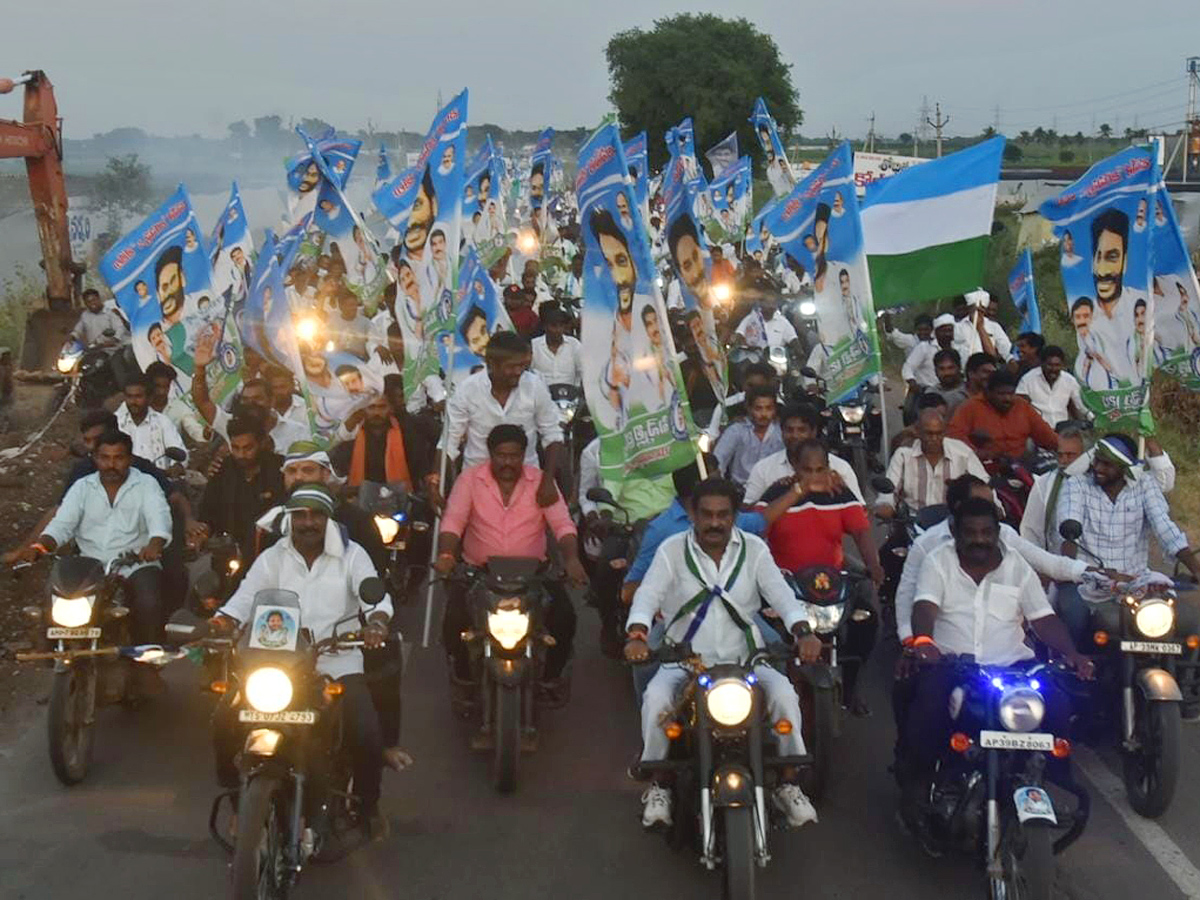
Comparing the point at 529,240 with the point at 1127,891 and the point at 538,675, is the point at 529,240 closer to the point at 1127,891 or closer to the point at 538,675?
the point at 538,675

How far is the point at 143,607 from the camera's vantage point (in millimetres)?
6586

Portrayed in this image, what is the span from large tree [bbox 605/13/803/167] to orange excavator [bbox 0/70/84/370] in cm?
4505

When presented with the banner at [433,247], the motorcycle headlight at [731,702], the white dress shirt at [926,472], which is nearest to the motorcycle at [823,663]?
the motorcycle headlight at [731,702]

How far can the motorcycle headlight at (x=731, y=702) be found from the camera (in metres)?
4.60

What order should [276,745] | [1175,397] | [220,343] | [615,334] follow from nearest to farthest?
1. [276,745]
2. [615,334]
3. [220,343]
4. [1175,397]

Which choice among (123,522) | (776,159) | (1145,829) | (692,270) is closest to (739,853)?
(1145,829)

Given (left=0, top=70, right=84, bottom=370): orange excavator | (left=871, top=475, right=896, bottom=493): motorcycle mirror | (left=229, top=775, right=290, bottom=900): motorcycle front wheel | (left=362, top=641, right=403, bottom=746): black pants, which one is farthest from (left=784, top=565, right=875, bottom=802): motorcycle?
(left=0, top=70, right=84, bottom=370): orange excavator

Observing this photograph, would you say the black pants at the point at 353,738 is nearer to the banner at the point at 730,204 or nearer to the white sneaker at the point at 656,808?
the white sneaker at the point at 656,808

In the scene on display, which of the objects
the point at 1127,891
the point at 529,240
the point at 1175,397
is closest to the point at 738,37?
the point at 529,240

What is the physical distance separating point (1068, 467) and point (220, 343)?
6340 millimetres

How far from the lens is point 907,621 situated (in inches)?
218

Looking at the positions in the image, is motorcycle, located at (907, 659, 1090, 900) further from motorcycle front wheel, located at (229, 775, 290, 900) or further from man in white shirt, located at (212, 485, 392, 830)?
motorcycle front wheel, located at (229, 775, 290, 900)

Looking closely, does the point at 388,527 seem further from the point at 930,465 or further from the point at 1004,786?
the point at 1004,786

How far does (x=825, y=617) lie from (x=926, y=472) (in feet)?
7.34
